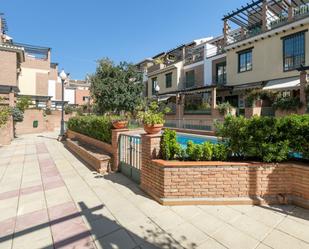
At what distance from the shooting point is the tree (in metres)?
19.8

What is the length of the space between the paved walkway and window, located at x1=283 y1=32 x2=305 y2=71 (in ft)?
55.3

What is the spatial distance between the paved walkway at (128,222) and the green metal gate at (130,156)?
67 cm

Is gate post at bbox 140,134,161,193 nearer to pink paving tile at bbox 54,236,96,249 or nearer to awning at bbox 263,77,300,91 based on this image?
pink paving tile at bbox 54,236,96,249

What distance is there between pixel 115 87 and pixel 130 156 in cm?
1345

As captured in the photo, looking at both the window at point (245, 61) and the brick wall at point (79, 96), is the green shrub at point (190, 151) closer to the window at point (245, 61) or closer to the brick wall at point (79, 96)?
the window at point (245, 61)

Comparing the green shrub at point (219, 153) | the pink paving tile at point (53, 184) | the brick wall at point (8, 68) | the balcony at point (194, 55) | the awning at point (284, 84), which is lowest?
the pink paving tile at point (53, 184)

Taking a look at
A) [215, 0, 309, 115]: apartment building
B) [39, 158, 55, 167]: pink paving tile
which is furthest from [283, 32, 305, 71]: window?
[39, 158, 55, 167]: pink paving tile

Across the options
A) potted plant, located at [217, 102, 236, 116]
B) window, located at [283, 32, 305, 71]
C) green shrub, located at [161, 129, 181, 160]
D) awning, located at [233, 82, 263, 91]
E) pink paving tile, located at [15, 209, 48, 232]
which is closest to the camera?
pink paving tile, located at [15, 209, 48, 232]

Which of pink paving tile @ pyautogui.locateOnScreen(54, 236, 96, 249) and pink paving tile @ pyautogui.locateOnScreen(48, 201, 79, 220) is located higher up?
pink paving tile @ pyautogui.locateOnScreen(48, 201, 79, 220)

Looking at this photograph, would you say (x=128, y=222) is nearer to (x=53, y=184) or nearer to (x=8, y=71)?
(x=53, y=184)

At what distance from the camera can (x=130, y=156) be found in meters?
7.44

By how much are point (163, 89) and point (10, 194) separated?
28.5 metres

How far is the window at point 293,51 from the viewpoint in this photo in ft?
55.8

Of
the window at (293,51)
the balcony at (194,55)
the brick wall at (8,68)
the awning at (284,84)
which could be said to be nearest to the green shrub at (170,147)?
the awning at (284,84)
